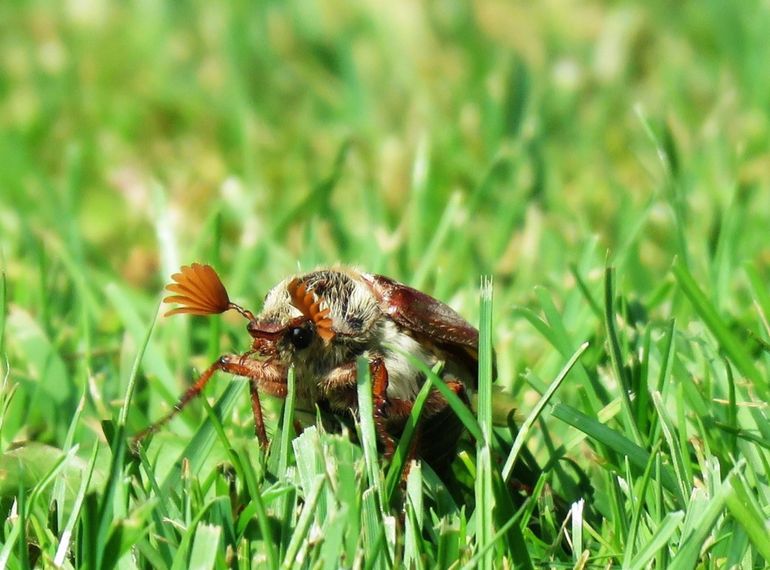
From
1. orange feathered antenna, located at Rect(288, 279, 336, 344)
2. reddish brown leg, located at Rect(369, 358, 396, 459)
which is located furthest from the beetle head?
reddish brown leg, located at Rect(369, 358, 396, 459)

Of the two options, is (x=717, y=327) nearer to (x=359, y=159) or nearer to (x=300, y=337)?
(x=300, y=337)

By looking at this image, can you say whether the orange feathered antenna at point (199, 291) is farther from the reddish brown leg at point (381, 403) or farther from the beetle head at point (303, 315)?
the reddish brown leg at point (381, 403)

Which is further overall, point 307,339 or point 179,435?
point 179,435

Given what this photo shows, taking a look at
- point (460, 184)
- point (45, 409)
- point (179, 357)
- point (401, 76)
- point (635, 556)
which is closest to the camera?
point (635, 556)

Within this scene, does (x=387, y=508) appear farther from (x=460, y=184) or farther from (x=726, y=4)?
(x=726, y=4)

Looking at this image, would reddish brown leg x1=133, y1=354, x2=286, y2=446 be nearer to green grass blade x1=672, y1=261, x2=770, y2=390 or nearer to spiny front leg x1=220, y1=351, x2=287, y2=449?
spiny front leg x1=220, y1=351, x2=287, y2=449

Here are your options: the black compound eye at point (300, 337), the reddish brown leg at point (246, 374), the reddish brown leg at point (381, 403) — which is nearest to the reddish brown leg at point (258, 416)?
the reddish brown leg at point (246, 374)

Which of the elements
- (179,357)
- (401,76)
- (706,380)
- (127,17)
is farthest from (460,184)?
(127,17)

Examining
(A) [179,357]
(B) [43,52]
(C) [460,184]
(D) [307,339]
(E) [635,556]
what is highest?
(B) [43,52]
